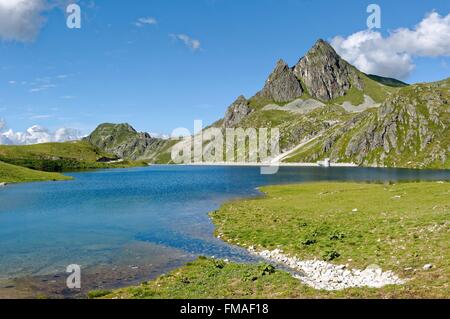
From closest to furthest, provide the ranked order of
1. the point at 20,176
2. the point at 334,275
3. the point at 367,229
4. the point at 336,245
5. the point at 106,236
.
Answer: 1. the point at 334,275
2. the point at 336,245
3. the point at 367,229
4. the point at 106,236
5. the point at 20,176

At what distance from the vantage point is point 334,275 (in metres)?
30.0

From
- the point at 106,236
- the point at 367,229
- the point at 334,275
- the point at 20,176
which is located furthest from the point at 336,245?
the point at 20,176

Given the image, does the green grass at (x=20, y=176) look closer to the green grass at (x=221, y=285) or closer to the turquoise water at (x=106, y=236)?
the turquoise water at (x=106, y=236)

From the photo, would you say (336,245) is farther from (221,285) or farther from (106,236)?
(106,236)

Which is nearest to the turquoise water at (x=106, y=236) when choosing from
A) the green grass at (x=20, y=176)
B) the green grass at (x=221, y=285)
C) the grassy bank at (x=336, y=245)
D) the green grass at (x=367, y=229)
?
the grassy bank at (x=336, y=245)

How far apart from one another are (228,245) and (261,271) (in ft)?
53.0

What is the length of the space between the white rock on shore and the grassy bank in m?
0.97

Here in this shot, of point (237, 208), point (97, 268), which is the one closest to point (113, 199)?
point (237, 208)

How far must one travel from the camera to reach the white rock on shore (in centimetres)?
2615

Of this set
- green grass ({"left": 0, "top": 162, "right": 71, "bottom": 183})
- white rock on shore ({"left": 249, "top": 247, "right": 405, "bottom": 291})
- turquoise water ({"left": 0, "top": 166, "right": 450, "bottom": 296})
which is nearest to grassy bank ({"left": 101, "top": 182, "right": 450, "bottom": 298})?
white rock on shore ({"left": 249, "top": 247, "right": 405, "bottom": 291})

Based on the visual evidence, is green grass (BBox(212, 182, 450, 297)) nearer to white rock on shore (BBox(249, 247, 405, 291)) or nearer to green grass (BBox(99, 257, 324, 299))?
white rock on shore (BBox(249, 247, 405, 291))

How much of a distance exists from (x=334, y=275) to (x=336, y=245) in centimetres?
855

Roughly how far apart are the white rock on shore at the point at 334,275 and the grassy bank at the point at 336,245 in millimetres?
975
